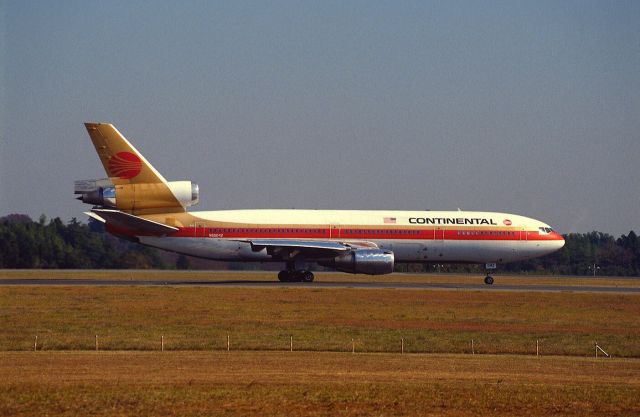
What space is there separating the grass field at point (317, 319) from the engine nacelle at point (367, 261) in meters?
2.69

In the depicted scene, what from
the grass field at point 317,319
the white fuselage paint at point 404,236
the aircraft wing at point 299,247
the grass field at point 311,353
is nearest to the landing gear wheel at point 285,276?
the aircraft wing at point 299,247

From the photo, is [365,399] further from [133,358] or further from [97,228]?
[97,228]

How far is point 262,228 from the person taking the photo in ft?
200

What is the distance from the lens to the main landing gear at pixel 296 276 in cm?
6206

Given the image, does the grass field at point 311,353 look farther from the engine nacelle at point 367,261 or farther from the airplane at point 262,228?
the airplane at point 262,228

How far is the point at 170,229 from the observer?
59750mm

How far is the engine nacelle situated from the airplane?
6 cm

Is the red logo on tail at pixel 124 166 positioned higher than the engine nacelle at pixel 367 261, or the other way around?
the red logo on tail at pixel 124 166

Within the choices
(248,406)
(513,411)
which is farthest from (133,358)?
(513,411)

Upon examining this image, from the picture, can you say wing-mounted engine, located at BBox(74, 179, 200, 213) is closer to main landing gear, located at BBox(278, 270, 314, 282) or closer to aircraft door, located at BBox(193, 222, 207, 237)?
aircraft door, located at BBox(193, 222, 207, 237)

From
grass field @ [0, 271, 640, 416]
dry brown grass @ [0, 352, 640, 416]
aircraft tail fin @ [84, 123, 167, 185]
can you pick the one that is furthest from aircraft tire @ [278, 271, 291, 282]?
dry brown grass @ [0, 352, 640, 416]

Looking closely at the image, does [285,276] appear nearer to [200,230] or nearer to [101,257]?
[200,230]

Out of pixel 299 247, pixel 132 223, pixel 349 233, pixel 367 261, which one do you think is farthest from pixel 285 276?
pixel 132 223

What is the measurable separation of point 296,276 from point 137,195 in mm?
11359
